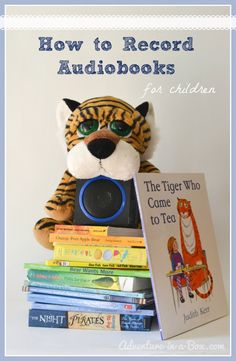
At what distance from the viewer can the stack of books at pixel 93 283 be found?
155 cm

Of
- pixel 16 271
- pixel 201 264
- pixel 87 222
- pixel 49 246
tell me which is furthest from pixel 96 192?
pixel 16 271

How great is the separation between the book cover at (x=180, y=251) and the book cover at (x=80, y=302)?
93 mm

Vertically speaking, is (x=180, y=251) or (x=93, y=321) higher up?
(x=180, y=251)

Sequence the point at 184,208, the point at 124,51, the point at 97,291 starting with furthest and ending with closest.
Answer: the point at 124,51
the point at 184,208
the point at 97,291

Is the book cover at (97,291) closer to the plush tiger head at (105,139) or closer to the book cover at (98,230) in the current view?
the book cover at (98,230)

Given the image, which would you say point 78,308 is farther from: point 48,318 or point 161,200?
point 161,200

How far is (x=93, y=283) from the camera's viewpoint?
158 centimetres

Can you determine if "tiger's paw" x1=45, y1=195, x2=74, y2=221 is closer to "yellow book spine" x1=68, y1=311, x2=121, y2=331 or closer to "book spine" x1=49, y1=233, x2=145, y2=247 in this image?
"book spine" x1=49, y1=233, x2=145, y2=247

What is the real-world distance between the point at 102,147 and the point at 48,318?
0.44m

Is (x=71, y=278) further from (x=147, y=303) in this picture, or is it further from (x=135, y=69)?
(x=135, y=69)

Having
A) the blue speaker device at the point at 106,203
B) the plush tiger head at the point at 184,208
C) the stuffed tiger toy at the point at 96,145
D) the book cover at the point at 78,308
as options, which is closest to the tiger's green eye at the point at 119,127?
the stuffed tiger toy at the point at 96,145

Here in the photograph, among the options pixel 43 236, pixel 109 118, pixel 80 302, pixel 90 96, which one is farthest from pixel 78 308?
pixel 90 96

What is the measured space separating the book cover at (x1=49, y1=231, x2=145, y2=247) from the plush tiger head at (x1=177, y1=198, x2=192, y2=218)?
151 millimetres

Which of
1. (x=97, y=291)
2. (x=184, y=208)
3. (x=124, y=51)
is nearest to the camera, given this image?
(x=97, y=291)
